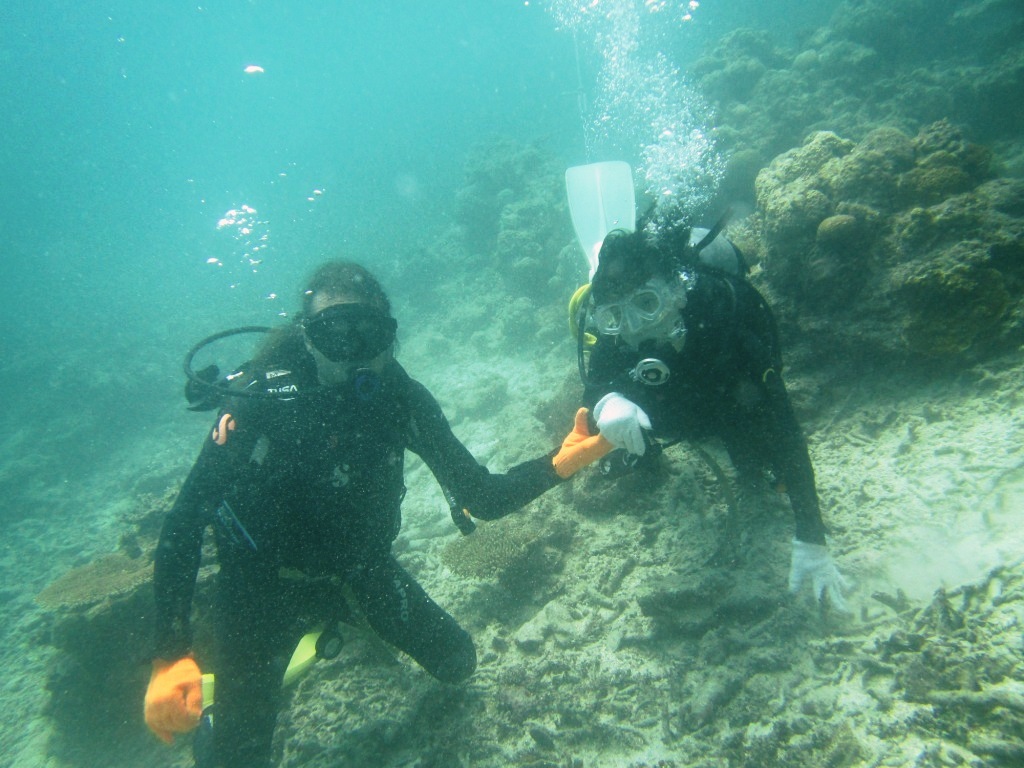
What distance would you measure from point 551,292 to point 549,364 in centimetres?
358

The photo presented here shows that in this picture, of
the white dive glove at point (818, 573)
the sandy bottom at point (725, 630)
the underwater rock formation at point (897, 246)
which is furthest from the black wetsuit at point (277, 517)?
the underwater rock formation at point (897, 246)

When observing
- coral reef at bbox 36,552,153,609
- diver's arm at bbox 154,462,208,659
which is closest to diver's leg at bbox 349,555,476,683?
diver's arm at bbox 154,462,208,659

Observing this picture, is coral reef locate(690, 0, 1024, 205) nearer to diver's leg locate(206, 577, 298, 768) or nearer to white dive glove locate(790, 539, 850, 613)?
white dive glove locate(790, 539, 850, 613)

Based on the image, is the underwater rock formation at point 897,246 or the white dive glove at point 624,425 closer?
the white dive glove at point 624,425

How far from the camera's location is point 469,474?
11.2 feet

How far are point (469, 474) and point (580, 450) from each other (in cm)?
90

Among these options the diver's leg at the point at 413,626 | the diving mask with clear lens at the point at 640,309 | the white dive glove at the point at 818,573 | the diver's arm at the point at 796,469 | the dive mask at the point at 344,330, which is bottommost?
the diver's leg at the point at 413,626

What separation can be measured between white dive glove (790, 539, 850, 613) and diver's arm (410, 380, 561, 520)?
1574 mm

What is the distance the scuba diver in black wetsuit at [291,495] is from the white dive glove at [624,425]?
0.22m

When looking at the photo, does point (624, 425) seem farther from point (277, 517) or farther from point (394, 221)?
point (394, 221)

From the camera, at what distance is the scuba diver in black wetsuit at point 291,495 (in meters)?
2.99

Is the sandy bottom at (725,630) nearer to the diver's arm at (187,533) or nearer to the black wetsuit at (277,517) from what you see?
the black wetsuit at (277,517)

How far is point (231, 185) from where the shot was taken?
88.4m

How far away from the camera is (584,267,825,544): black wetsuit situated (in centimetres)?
291
